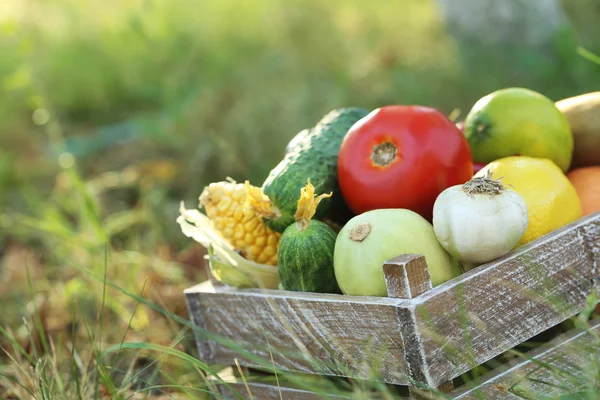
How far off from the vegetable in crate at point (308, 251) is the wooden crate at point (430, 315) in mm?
56

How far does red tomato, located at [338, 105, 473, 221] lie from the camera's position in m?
2.17

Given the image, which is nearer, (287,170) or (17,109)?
(287,170)

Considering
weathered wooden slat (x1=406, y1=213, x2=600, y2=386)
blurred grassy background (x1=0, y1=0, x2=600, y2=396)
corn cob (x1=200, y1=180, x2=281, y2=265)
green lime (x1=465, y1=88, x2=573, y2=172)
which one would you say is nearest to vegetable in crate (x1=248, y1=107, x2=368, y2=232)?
corn cob (x1=200, y1=180, x2=281, y2=265)

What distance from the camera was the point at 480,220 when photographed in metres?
1.88

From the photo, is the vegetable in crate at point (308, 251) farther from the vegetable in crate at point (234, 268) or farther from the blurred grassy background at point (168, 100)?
the blurred grassy background at point (168, 100)

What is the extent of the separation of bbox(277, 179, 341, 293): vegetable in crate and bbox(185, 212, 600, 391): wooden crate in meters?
0.06

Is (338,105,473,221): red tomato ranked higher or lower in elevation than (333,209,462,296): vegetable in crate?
higher

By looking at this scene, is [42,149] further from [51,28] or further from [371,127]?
[371,127]

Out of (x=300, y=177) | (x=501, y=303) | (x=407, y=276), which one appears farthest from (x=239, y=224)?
(x=501, y=303)

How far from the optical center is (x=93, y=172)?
231 inches

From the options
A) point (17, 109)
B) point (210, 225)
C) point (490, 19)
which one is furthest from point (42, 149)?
point (210, 225)

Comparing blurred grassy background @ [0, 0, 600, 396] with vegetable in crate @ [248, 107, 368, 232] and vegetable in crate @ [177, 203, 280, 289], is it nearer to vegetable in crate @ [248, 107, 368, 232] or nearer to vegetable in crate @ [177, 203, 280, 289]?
vegetable in crate @ [177, 203, 280, 289]

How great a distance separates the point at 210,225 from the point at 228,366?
1.53 ft

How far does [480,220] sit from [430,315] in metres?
0.27
